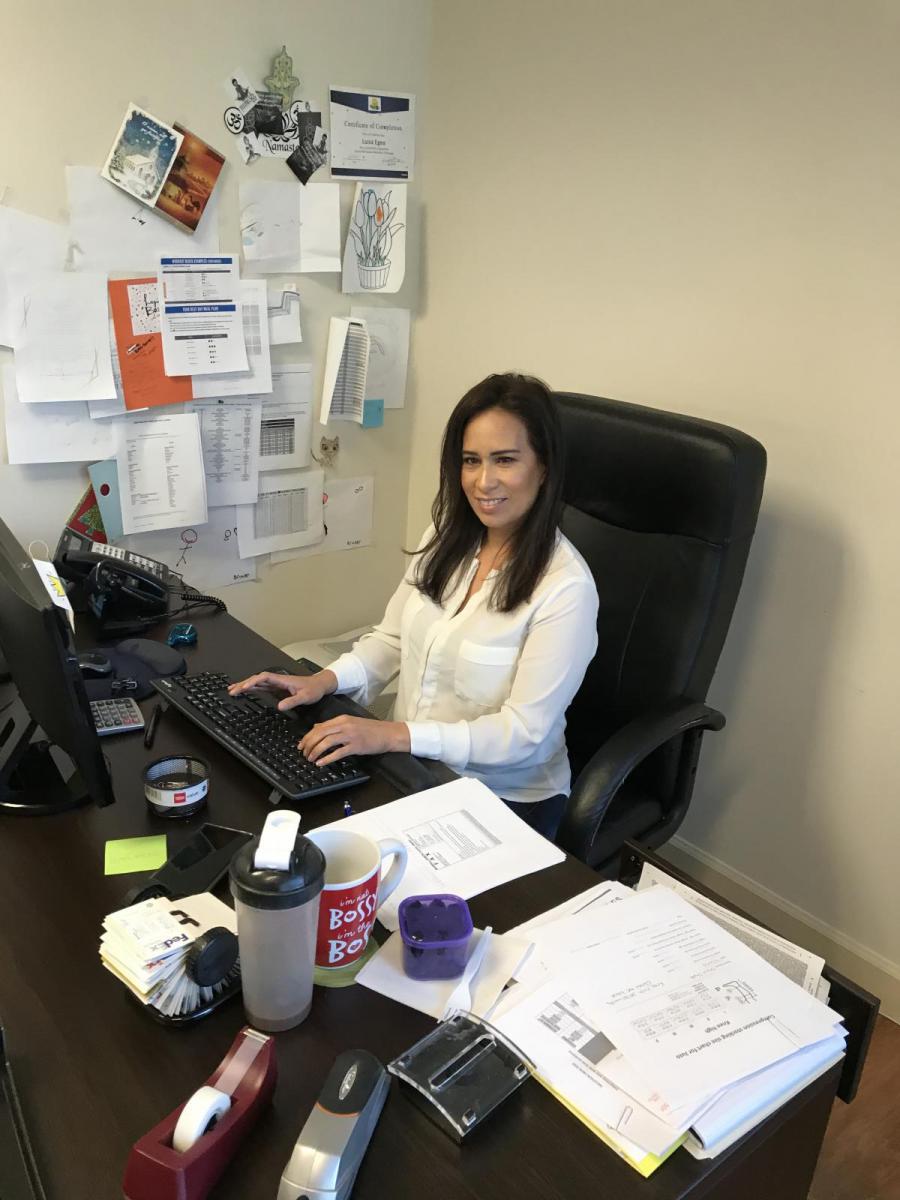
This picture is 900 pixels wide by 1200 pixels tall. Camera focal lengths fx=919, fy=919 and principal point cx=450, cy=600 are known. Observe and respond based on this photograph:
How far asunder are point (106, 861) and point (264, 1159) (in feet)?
1.46

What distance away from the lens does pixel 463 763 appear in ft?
4.78

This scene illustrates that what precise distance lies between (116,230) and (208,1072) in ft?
5.40

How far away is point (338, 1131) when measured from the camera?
718 millimetres

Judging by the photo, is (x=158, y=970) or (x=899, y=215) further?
(x=899, y=215)

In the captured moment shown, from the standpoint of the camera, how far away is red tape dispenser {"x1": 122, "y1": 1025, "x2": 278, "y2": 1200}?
688 millimetres

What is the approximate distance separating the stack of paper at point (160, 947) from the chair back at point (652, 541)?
0.93 metres

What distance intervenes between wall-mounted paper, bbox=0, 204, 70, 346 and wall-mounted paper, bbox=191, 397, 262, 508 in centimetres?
43

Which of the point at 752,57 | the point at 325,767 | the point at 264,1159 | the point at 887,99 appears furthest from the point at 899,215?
the point at 264,1159

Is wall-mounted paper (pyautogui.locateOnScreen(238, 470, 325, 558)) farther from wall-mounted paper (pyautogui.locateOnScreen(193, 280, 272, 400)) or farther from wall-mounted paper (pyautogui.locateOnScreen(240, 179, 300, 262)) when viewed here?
wall-mounted paper (pyautogui.locateOnScreen(240, 179, 300, 262))

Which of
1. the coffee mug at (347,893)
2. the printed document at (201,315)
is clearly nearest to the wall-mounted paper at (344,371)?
the printed document at (201,315)

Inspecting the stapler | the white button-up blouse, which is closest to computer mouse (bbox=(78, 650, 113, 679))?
the white button-up blouse

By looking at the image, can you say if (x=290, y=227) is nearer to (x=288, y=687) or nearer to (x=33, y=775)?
(x=288, y=687)

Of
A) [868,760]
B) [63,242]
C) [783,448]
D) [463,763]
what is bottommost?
[868,760]

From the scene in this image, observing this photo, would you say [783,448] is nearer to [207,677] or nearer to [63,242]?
[207,677]
